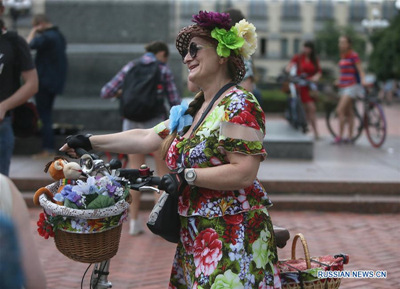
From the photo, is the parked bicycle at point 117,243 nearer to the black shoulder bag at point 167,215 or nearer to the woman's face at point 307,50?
the black shoulder bag at point 167,215

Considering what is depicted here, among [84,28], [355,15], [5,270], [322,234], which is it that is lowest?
[355,15]

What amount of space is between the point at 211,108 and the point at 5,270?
4.70 ft

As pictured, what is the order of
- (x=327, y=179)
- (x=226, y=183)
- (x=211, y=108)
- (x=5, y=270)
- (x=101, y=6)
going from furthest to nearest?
(x=101, y=6), (x=327, y=179), (x=211, y=108), (x=226, y=183), (x=5, y=270)

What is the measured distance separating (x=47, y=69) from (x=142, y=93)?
10.9ft

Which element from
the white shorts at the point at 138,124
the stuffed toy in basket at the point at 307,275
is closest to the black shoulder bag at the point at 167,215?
the stuffed toy in basket at the point at 307,275

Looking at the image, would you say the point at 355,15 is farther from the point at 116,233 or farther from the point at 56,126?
the point at 116,233

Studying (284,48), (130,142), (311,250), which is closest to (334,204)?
(311,250)

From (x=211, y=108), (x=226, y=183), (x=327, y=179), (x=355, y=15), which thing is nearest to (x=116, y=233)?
(x=226, y=183)

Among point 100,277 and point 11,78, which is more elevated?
point 11,78

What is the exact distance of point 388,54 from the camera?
41219 millimetres

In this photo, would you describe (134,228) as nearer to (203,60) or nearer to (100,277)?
(100,277)

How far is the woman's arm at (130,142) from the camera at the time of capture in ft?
10.8

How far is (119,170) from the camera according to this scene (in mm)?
3010

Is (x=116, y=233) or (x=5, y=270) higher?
(x=5, y=270)
